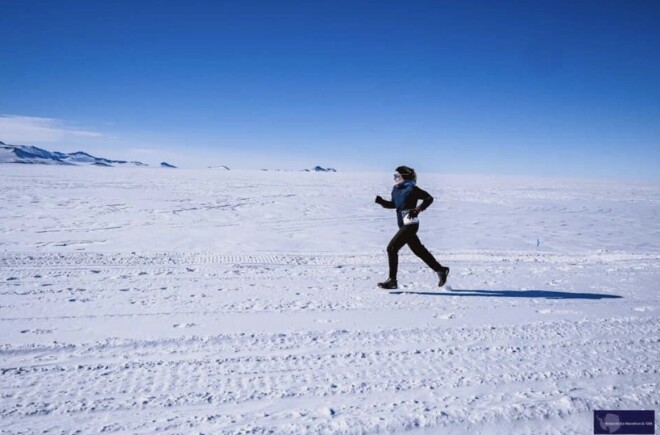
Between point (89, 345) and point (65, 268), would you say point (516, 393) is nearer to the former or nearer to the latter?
point (89, 345)

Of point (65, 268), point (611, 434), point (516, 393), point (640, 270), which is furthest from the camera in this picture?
point (640, 270)

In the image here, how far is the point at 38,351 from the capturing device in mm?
3152

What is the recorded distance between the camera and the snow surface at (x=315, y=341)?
2.45 meters

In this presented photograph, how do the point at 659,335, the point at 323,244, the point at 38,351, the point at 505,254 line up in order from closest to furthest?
1. the point at 38,351
2. the point at 659,335
3. the point at 505,254
4. the point at 323,244

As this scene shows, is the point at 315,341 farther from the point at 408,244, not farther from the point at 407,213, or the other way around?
the point at 407,213

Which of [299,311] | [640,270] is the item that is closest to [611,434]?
[299,311]

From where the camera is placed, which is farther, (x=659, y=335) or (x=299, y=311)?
(x=299, y=311)

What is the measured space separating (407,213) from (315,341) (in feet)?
7.00

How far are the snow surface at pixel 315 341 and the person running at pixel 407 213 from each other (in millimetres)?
334

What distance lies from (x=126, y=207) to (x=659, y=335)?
15.5m

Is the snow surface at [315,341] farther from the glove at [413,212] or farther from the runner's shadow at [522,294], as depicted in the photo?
the glove at [413,212]

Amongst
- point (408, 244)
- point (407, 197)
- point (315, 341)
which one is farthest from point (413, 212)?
point (315, 341)

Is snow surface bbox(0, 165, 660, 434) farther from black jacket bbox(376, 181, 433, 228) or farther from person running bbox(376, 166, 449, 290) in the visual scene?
black jacket bbox(376, 181, 433, 228)

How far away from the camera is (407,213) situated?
4934mm
